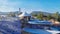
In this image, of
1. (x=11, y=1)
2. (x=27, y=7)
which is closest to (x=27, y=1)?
(x=27, y=7)

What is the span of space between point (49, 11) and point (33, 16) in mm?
227

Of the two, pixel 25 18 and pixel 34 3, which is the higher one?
pixel 34 3

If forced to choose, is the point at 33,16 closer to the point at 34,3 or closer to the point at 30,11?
the point at 30,11

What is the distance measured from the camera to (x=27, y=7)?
1.21 meters

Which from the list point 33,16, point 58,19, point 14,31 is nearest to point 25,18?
point 33,16

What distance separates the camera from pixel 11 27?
46.1 inches

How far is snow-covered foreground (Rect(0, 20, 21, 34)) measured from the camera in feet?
3.81

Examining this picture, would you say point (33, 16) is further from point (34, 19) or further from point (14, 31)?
point (14, 31)

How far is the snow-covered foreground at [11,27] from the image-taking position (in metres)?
1.16

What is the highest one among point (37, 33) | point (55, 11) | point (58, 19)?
point (55, 11)

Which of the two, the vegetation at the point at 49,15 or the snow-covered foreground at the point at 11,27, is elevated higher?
the vegetation at the point at 49,15

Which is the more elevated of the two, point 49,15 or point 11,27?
point 49,15

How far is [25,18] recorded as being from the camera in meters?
1.17

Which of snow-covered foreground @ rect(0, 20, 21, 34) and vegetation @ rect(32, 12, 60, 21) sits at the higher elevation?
vegetation @ rect(32, 12, 60, 21)
